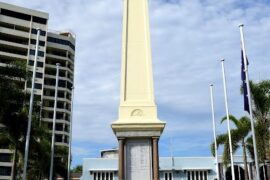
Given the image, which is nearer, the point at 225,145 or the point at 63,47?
the point at 225,145

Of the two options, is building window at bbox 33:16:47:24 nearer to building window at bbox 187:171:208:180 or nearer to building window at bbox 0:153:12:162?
building window at bbox 0:153:12:162

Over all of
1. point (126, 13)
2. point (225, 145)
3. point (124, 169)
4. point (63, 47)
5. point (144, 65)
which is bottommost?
point (124, 169)

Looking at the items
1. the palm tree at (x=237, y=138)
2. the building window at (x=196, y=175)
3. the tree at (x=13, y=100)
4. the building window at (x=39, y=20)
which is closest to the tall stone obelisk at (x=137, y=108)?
the tree at (x=13, y=100)

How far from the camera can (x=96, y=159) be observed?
41.8 metres

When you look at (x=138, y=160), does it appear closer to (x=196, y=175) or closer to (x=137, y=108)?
(x=137, y=108)

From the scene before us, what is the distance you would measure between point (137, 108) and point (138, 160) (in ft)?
8.37

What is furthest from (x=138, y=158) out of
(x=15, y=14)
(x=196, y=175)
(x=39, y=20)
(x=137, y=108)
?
(x=39, y=20)

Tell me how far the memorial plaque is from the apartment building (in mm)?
51417

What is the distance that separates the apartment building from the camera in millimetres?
72375

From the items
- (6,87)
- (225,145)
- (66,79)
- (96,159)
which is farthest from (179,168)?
(66,79)

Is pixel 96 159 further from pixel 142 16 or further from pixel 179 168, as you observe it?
pixel 142 16

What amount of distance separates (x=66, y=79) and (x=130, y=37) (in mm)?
60807

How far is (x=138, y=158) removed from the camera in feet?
62.3

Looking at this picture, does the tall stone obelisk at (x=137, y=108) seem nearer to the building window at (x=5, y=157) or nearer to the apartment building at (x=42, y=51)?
the apartment building at (x=42, y=51)
